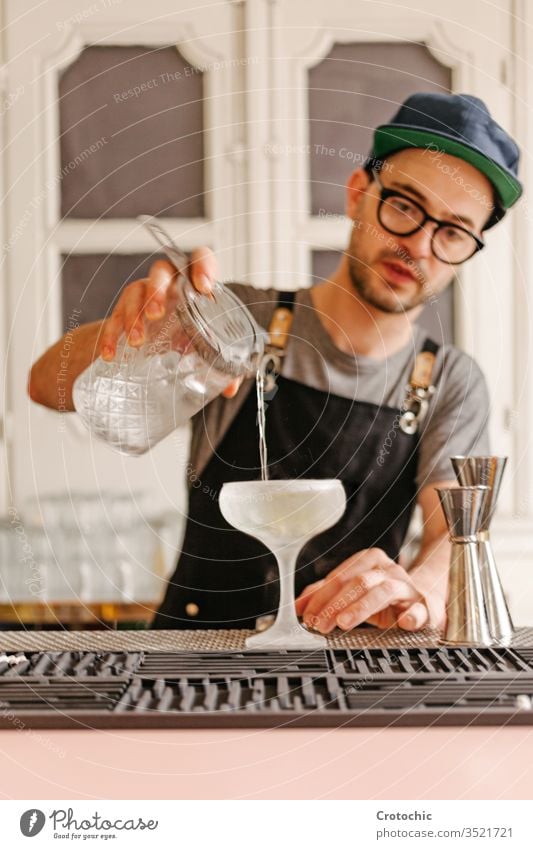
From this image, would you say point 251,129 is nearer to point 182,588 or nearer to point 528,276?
point 528,276

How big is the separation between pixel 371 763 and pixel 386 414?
72 centimetres

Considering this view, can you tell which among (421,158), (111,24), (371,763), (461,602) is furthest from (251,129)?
(371,763)

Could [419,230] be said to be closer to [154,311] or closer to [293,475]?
[293,475]

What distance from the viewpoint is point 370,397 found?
1.15 meters

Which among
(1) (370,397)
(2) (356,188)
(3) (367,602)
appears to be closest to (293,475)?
(1) (370,397)

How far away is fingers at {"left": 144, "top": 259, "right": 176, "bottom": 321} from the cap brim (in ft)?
1.51

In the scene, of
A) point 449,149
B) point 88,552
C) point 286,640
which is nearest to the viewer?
point 286,640

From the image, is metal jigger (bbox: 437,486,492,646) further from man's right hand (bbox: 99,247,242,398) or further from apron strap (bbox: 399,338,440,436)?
apron strap (bbox: 399,338,440,436)

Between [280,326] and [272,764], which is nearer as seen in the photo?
[272,764]

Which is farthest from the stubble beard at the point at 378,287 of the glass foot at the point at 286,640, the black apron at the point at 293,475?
the glass foot at the point at 286,640

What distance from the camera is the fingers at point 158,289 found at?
68 centimetres

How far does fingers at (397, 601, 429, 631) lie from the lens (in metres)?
0.71

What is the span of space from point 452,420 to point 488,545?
45 centimetres
